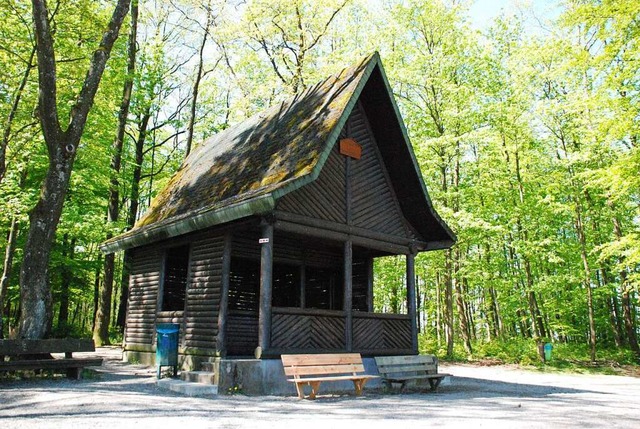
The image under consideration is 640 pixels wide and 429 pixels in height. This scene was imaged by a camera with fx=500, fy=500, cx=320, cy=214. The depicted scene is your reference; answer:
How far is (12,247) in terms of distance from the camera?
55.1 ft

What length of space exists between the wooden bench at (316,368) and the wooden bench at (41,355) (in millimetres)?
4316

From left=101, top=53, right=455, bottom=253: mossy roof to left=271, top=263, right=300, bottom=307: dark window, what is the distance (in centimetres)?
343

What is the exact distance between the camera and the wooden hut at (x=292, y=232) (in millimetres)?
10477

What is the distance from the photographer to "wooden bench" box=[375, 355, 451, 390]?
10805 mm

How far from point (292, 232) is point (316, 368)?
2926 millimetres

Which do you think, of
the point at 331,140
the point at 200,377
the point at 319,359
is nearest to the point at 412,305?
the point at 319,359

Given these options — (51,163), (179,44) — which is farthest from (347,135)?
(179,44)

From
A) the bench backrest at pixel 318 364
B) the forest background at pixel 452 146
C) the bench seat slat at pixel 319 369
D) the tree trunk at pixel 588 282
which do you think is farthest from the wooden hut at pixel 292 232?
the tree trunk at pixel 588 282

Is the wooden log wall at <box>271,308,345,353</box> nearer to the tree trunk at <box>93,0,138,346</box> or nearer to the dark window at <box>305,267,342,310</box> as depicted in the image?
the dark window at <box>305,267,342,310</box>

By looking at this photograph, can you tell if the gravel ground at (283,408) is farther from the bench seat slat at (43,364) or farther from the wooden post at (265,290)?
the wooden post at (265,290)

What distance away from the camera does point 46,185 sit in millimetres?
11172

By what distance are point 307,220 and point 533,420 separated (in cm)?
586

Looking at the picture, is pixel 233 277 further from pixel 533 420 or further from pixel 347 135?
pixel 533 420

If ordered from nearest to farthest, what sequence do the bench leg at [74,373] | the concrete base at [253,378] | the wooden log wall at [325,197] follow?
1. the concrete base at [253,378]
2. the bench leg at [74,373]
3. the wooden log wall at [325,197]
